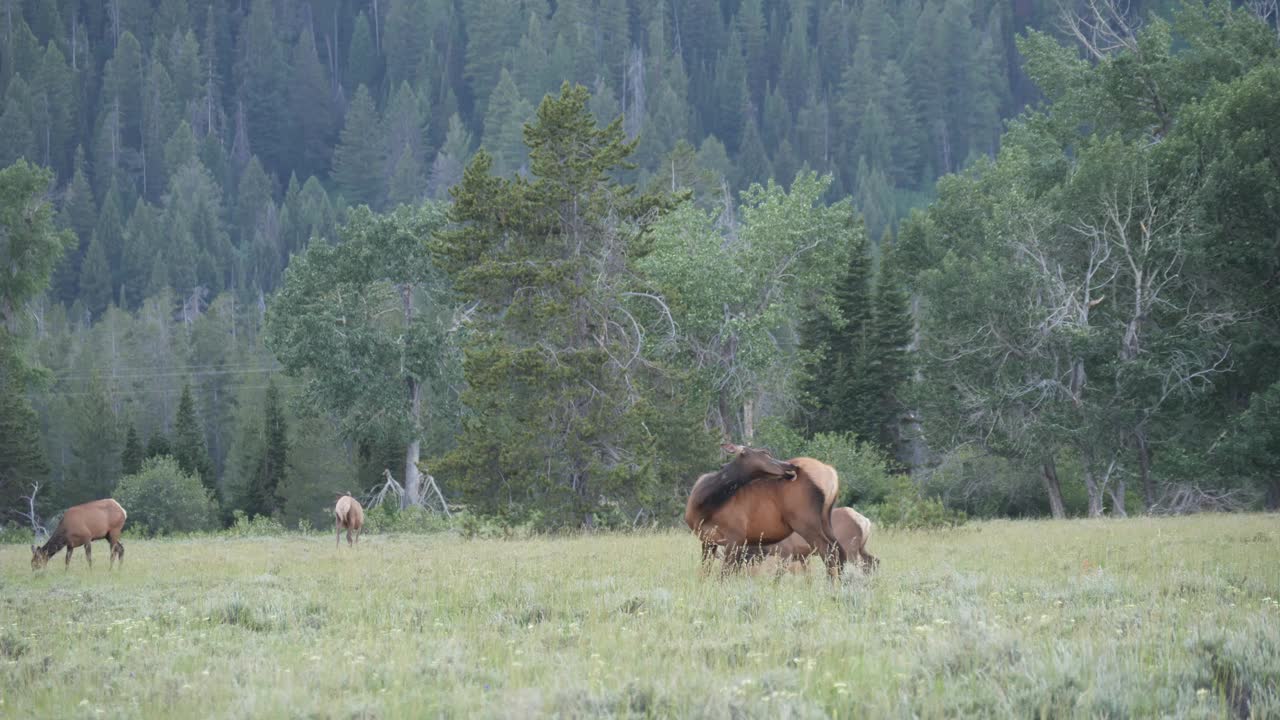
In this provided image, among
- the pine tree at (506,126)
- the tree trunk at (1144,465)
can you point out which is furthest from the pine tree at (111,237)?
the tree trunk at (1144,465)

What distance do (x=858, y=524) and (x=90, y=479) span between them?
67154 millimetres

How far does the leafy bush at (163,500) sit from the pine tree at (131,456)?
16.4m

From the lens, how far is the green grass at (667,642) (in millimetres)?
6508

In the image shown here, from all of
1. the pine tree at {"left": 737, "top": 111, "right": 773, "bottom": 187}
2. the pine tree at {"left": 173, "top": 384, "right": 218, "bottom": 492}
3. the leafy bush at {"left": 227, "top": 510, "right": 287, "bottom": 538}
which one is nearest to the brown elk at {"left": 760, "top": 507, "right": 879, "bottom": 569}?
the leafy bush at {"left": 227, "top": 510, "right": 287, "bottom": 538}

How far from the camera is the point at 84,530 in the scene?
1983cm

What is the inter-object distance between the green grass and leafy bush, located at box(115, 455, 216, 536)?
38.8 metres

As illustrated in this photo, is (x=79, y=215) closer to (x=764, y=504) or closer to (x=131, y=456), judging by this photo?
(x=131, y=456)

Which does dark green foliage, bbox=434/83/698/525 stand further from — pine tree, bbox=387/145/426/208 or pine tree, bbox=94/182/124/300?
pine tree, bbox=387/145/426/208

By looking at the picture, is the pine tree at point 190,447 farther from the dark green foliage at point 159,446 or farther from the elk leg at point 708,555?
the elk leg at point 708,555

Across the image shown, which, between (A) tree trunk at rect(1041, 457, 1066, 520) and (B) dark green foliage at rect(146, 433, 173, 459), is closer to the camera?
(A) tree trunk at rect(1041, 457, 1066, 520)

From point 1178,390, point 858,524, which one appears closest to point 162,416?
point 1178,390

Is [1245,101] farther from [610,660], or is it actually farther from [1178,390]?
[610,660]

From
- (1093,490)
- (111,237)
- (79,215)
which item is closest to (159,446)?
(1093,490)

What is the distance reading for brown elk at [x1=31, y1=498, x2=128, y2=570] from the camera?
1970cm
